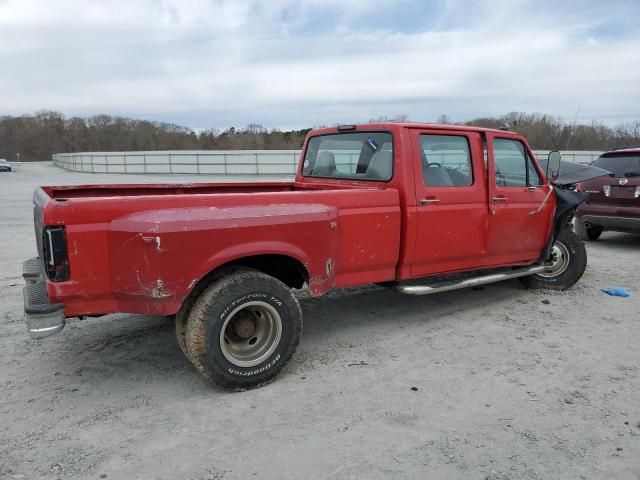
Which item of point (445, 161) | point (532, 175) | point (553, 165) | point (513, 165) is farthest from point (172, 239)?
point (553, 165)

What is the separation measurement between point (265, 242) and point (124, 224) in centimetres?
93

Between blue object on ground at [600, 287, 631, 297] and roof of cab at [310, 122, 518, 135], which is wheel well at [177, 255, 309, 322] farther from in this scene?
blue object on ground at [600, 287, 631, 297]

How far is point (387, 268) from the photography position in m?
4.43

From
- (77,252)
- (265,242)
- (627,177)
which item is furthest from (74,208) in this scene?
(627,177)

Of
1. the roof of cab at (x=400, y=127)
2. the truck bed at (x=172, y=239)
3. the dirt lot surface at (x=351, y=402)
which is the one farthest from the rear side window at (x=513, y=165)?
the truck bed at (x=172, y=239)

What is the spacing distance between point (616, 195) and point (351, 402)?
7.28 m

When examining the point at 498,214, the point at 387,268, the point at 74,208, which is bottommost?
the point at 387,268

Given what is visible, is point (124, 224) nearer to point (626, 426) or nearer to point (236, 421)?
point (236, 421)

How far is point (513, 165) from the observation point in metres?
5.42

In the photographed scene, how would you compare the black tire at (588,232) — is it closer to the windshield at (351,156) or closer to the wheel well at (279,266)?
the windshield at (351,156)

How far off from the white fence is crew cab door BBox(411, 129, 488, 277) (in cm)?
3214

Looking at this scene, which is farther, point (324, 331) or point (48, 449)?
point (324, 331)

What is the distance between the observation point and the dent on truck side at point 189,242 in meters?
3.11

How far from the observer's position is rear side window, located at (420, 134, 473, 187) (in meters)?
4.64
